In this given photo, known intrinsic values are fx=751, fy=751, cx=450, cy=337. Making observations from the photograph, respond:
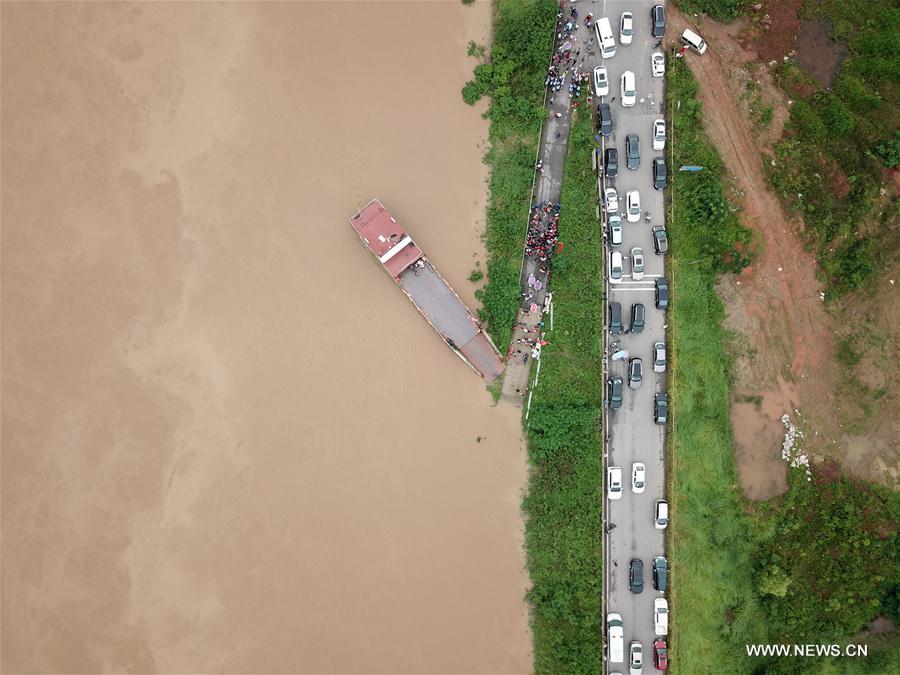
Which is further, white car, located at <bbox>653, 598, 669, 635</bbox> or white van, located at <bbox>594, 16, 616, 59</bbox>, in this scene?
white van, located at <bbox>594, 16, 616, 59</bbox>

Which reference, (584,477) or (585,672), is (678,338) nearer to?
(584,477)

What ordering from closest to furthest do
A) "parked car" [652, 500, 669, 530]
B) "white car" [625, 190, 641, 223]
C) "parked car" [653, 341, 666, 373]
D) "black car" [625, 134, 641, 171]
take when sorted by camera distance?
"parked car" [652, 500, 669, 530] → "parked car" [653, 341, 666, 373] → "white car" [625, 190, 641, 223] → "black car" [625, 134, 641, 171]

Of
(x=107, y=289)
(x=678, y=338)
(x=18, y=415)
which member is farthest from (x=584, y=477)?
(x=18, y=415)

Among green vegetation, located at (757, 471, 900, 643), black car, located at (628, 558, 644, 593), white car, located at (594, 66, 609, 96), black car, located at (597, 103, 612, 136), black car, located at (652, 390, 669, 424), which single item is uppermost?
white car, located at (594, 66, 609, 96)

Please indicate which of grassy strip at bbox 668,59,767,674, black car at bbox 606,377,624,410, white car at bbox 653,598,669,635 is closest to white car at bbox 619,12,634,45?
grassy strip at bbox 668,59,767,674

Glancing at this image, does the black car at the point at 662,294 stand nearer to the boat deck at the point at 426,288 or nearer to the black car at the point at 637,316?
the black car at the point at 637,316

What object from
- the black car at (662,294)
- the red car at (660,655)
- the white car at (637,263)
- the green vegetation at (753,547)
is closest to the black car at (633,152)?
the green vegetation at (753,547)

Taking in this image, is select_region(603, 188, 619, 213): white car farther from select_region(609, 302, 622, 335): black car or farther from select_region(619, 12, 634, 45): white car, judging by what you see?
select_region(619, 12, 634, 45): white car
